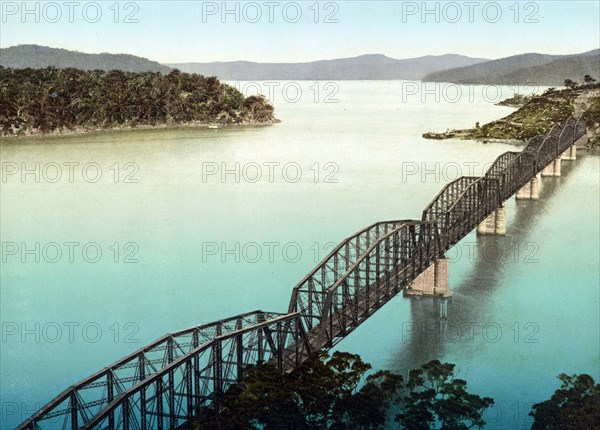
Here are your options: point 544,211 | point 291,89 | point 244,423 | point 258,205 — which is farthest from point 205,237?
point 291,89

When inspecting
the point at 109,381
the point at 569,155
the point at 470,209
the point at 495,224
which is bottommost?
the point at 495,224

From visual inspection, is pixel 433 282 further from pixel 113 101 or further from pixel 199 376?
pixel 113 101

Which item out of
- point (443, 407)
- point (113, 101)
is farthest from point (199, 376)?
point (113, 101)

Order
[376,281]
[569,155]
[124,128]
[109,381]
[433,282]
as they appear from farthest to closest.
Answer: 1. [124,128]
2. [569,155]
3. [433,282]
4. [376,281]
5. [109,381]

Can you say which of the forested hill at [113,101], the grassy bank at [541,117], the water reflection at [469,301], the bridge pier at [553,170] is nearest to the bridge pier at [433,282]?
the water reflection at [469,301]

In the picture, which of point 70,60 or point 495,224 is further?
point 70,60

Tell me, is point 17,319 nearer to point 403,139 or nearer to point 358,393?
point 358,393

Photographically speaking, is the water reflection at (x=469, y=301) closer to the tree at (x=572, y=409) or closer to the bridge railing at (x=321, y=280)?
the bridge railing at (x=321, y=280)

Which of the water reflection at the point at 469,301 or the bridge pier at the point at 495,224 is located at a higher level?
the bridge pier at the point at 495,224
